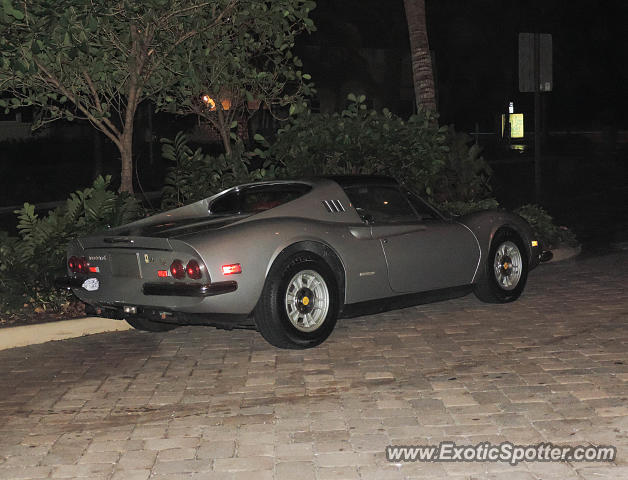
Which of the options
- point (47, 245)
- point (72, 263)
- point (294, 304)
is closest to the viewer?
point (294, 304)

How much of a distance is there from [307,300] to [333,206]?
37.6 inches

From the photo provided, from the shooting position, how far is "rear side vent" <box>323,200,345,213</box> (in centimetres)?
866

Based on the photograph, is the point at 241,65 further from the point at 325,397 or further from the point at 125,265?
the point at 325,397

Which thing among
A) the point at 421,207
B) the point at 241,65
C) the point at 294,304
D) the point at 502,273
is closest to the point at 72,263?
the point at 294,304

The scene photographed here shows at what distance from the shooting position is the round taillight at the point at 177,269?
7.63 metres

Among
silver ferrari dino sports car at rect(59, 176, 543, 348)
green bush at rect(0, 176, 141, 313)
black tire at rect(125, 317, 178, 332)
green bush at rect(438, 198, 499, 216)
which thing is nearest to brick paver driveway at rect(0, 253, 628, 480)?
black tire at rect(125, 317, 178, 332)

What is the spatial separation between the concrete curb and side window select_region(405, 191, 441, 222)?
119 inches

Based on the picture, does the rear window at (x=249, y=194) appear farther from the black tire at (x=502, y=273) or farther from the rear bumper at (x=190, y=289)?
the black tire at (x=502, y=273)

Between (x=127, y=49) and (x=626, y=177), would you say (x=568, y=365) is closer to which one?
(x=127, y=49)

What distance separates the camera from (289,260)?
8.03m

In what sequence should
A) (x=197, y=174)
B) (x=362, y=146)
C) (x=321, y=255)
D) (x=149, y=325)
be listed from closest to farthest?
(x=321, y=255) → (x=149, y=325) → (x=197, y=174) → (x=362, y=146)

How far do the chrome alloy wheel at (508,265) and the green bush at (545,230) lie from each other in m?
3.78

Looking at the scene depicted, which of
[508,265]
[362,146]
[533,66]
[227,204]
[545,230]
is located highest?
[533,66]

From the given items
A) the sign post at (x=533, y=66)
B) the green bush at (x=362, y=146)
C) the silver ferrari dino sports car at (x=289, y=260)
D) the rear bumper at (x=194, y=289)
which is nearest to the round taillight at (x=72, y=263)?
the silver ferrari dino sports car at (x=289, y=260)
